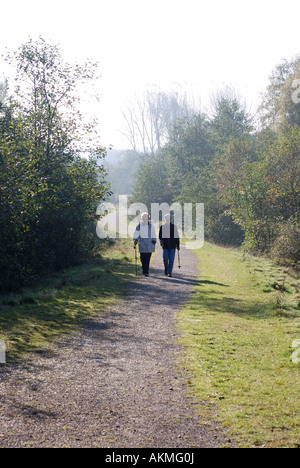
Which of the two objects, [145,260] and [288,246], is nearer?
[145,260]

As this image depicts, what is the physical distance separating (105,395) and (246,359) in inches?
106

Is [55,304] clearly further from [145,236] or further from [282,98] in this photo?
[282,98]

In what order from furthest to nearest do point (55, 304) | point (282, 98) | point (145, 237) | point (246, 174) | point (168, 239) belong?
point (282, 98)
point (246, 174)
point (168, 239)
point (145, 237)
point (55, 304)

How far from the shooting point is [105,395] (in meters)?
5.59

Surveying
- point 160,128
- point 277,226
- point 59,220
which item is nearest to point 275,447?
point 59,220

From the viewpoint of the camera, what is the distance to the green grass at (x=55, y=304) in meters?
8.37

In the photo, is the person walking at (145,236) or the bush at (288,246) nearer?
the person walking at (145,236)

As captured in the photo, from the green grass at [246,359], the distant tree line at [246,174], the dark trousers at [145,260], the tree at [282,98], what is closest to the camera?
the green grass at [246,359]

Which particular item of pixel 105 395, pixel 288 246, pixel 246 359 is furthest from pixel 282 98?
pixel 105 395

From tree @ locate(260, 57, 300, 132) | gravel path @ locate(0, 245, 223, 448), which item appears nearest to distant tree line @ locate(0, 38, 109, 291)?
gravel path @ locate(0, 245, 223, 448)

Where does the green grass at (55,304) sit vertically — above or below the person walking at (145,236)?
below

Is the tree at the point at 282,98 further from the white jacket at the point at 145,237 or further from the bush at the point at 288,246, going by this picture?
the white jacket at the point at 145,237

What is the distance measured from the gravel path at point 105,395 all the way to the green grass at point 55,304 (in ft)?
1.76

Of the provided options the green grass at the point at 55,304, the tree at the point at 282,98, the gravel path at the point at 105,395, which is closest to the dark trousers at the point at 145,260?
the green grass at the point at 55,304
